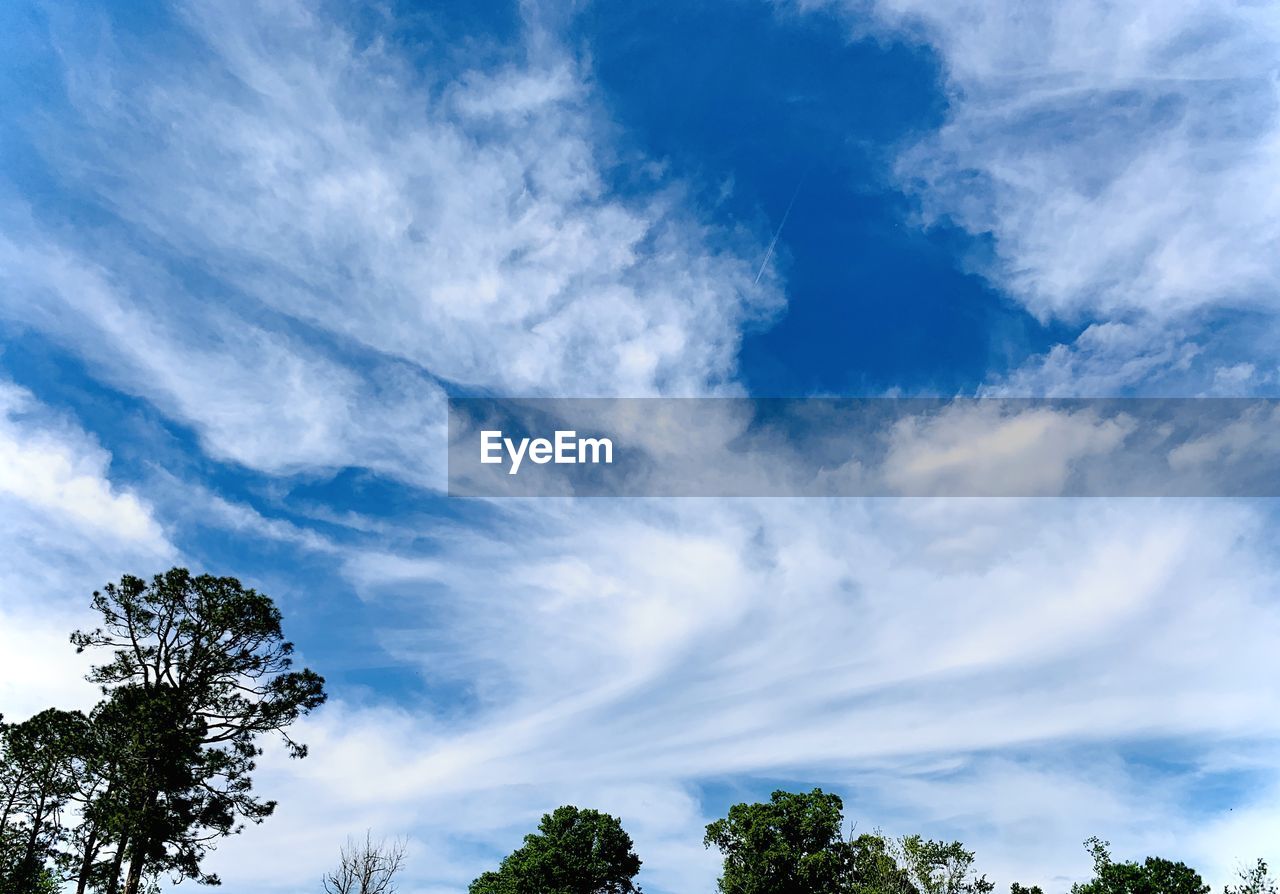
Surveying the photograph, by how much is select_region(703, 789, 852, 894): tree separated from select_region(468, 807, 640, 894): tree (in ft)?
20.9

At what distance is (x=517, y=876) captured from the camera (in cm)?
4997

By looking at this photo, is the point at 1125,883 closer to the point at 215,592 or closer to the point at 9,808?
the point at 215,592

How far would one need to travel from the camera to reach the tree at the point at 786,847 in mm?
45531

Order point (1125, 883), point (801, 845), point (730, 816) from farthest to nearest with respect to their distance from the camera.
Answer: point (730, 816) < point (801, 845) < point (1125, 883)

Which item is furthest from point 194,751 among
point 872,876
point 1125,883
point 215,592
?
point 1125,883

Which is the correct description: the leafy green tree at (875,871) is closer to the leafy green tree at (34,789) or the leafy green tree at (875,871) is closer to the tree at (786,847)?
the tree at (786,847)

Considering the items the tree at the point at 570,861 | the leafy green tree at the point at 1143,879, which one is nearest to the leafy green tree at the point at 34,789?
the tree at the point at 570,861

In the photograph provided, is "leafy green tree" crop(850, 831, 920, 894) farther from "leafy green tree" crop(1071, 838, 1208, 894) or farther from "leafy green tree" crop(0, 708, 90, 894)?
"leafy green tree" crop(0, 708, 90, 894)

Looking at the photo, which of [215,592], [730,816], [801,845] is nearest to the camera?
[215,592]

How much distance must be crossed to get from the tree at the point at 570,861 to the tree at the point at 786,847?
250 inches

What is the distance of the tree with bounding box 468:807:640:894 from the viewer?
4950 centimetres

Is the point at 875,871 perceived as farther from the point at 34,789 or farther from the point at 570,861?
the point at 34,789

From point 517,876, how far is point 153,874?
25094 mm

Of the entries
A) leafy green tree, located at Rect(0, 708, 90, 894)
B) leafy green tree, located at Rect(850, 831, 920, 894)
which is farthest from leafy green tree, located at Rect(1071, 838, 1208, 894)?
leafy green tree, located at Rect(0, 708, 90, 894)
